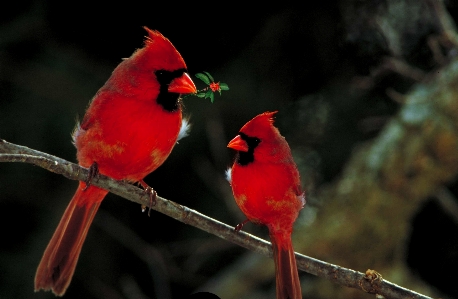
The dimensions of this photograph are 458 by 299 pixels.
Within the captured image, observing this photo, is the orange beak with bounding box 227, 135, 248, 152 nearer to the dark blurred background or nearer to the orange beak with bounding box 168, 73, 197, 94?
the orange beak with bounding box 168, 73, 197, 94

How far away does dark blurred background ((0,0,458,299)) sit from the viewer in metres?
2.44

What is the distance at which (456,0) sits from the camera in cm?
328

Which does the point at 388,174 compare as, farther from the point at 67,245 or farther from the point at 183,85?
the point at 183,85

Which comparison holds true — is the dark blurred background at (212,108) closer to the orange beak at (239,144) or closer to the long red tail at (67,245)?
the long red tail at (67,245)

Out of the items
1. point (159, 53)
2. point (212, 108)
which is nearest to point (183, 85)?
point (159, 53)

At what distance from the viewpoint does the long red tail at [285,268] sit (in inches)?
53.2

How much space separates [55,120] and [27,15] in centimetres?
46

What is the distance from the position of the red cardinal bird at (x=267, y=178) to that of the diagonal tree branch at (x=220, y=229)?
54 millimetres

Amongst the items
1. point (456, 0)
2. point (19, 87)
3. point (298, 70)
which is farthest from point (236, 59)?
point (456, 0)

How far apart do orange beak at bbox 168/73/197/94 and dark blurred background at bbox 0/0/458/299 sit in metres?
0.77

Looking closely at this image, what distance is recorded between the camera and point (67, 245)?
1.71 meters

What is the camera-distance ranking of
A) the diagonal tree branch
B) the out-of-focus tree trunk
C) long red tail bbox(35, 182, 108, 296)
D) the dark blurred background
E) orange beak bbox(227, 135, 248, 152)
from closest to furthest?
orange beak bbox(227, 135, 248, 152) → the diagonal tree branch → long red tail bbox(35, 182, 108, 296) → the dark blurred background → the out-of-focus tree trunk

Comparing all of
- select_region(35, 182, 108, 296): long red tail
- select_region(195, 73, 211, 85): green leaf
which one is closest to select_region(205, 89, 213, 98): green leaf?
select_region(195, 73, 211, 85): green leaf

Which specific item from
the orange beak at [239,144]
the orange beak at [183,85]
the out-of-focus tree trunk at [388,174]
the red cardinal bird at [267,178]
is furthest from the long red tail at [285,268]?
the out-of-focus tree trunk at [388,174]
